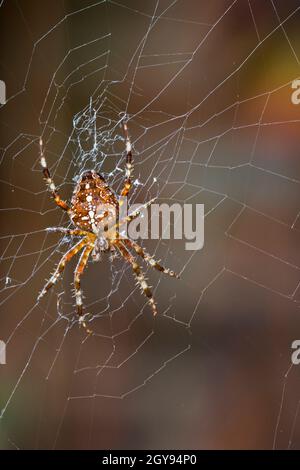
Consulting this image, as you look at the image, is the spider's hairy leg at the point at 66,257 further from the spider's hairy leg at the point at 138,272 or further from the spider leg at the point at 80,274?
the spider's hairy leg at the point at 138,272

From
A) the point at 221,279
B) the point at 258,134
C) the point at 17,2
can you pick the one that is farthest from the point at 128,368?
the point at 17,2

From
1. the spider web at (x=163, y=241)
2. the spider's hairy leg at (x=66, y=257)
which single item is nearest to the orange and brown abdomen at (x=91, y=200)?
the spider's hairy leg at (x=66, y=257)

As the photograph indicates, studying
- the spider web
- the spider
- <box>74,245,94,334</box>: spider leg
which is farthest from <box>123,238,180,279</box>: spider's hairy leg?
the spider web

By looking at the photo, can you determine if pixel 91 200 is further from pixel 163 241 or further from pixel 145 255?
pixel 163 241

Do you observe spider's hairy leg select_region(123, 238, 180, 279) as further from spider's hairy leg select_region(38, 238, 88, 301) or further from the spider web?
the spider web

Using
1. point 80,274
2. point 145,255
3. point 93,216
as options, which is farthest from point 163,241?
point 93,216
